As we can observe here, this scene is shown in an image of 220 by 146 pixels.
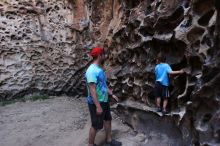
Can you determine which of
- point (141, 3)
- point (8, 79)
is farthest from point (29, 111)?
point (141, 3)

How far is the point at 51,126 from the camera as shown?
5.14 meters

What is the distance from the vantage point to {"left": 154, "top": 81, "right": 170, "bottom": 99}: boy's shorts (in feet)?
13.5

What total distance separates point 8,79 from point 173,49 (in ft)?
12.8

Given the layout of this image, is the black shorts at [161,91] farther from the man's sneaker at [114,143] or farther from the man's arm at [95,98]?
the man's arm at [95,98]

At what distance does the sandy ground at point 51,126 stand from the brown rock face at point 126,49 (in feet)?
1.32

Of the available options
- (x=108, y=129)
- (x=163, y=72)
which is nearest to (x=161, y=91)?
(x=163, y=72)

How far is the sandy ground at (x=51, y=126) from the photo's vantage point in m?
4.46

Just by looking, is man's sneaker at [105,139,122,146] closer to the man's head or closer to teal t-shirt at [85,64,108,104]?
teal t-shirt at [85,64,108,104]

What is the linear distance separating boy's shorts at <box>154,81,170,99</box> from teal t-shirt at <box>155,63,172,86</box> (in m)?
0.05

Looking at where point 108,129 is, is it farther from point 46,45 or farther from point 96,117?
point 46,45

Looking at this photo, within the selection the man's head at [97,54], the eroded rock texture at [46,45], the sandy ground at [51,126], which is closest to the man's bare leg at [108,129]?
the sandy ground at [51,126]

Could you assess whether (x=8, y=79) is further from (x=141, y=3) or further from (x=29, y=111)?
(x=141, y=3)

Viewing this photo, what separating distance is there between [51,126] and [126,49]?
5.20 ft

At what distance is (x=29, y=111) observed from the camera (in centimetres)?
609
